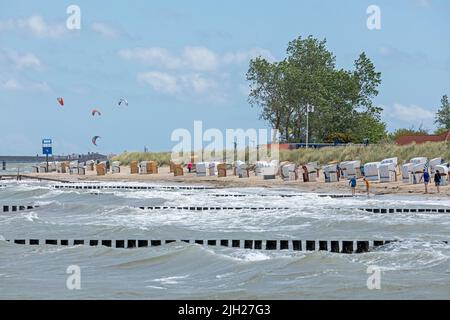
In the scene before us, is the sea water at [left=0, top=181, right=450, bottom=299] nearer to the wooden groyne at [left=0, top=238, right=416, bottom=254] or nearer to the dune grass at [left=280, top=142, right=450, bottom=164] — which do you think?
the wooden groyne at [left=0, top=238, right=416, bottom=254]

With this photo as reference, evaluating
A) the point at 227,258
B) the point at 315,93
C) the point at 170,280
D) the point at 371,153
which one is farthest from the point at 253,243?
the point at 315,93

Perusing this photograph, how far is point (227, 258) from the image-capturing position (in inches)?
762

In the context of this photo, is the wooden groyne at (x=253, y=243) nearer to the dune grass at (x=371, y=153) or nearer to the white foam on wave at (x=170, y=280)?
the white foam on wave at (x=170, y=280)

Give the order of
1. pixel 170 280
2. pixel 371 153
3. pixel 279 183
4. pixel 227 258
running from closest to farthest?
1. pixel 170 280
2. pixel 227 258
3. pixel 279 183
4. pixel 371 153

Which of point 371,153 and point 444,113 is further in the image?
point 444,113

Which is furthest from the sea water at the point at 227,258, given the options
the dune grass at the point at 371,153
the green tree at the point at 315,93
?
the green tree at the point at 315,93

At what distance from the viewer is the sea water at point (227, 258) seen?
15.9 metres

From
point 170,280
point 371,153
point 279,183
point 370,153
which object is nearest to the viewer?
point 170,280

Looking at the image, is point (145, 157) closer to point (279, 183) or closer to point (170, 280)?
point (279, 183)

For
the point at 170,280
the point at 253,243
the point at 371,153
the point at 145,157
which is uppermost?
the point at 145,157

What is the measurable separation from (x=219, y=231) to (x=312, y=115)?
164 ft

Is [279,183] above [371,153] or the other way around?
the other way around

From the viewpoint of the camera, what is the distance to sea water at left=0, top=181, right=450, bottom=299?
52.0 ft

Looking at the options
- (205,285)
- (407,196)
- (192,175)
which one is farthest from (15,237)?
(192,175)
